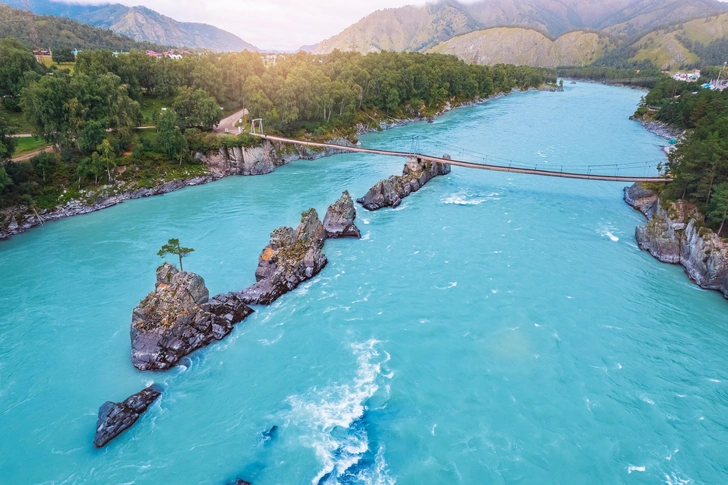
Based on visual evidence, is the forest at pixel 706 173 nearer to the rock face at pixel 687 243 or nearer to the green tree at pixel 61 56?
the rock face at pixel 687 243

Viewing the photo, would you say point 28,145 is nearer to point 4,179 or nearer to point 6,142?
point 6,142

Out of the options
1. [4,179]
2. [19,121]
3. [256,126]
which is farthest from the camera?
[256,126]

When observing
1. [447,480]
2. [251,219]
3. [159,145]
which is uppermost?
[159,145]

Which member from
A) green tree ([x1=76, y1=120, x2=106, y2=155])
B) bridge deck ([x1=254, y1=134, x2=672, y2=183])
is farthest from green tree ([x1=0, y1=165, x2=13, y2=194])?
bridge deck ([x1=254, y1=134, x2=672, y2=183])

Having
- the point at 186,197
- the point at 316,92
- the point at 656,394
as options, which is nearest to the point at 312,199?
the point at 186,197

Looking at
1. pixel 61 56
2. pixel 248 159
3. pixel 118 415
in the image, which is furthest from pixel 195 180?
pixel 61 56

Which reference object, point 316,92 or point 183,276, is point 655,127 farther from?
point 183,276

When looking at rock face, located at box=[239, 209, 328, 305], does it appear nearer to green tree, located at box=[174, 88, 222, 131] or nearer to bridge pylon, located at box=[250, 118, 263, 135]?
bridge pylon, located at box=[250, 118, 263, 135]
